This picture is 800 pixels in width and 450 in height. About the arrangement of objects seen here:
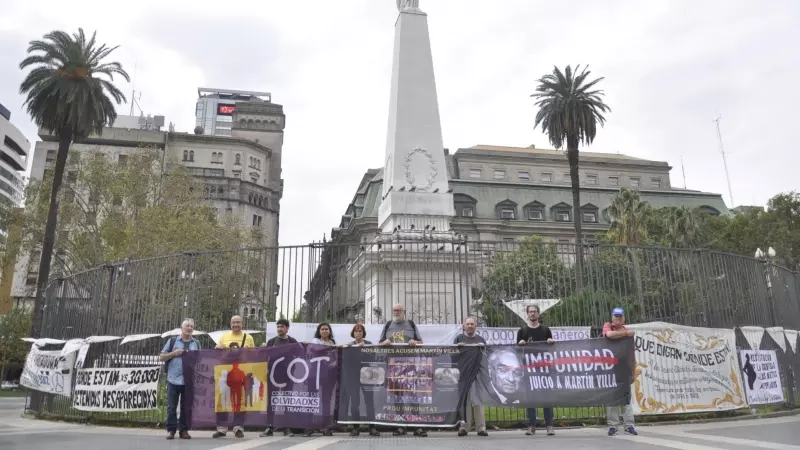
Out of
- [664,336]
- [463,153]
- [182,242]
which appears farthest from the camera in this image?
[463,153]

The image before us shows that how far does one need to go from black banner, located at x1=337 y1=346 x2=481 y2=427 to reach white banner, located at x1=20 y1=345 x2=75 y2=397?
581cm

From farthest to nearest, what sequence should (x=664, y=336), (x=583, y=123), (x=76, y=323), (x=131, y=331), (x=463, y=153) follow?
(x=463, y=153), (x=583, y=123), (x=76, y=323), (x=131, y=331), (x=664, y=336)

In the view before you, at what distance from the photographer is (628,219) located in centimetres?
3562

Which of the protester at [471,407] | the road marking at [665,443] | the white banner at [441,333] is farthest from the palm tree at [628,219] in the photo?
the road marking at [665,443]

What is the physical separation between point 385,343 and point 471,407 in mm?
1575

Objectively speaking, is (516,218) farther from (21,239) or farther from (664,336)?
(664,336)

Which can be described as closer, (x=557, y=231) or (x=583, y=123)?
(x=583, y=123)

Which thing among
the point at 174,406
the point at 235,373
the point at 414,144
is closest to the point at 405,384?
the point at 235,373

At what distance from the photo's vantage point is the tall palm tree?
3216 cm

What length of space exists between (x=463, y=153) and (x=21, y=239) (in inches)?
1848

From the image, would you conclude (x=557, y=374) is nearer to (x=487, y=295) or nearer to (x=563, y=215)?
(x=487, y=295)

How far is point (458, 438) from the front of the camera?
7.68 metres

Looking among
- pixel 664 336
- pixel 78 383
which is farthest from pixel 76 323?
pixel 664 336

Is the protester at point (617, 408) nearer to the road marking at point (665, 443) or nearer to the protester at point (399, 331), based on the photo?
the road marking at point (665, 443)
